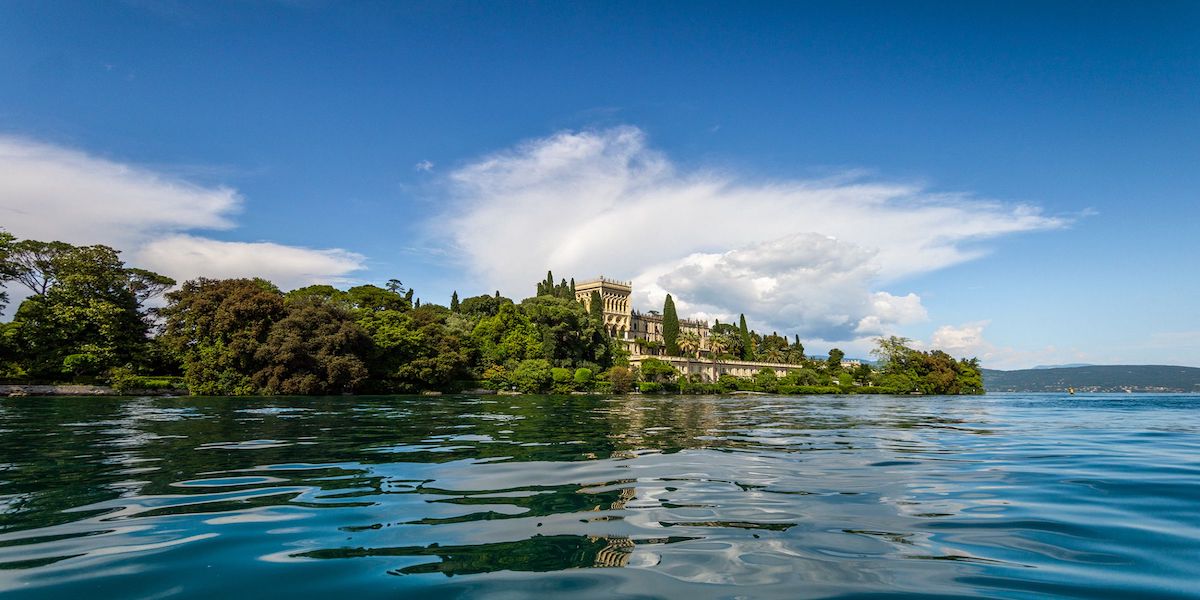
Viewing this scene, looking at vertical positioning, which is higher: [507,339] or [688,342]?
[688,342]

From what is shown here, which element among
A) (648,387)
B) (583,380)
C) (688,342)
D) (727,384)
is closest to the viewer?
(583,380)

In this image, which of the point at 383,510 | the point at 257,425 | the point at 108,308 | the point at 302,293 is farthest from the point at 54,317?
the point at 383,510

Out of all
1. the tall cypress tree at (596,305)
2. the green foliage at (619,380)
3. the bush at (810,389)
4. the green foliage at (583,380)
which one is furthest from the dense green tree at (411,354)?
the tall cypress tree at (596,305)

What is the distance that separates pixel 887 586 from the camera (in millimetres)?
3305

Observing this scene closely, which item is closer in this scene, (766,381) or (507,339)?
(507,339)

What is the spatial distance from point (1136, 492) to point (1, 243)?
6196 centimetres

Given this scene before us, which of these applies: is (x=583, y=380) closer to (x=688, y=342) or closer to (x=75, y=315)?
(x=688, y=342)

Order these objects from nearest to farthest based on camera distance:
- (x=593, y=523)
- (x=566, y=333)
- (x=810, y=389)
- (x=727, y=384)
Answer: (x=593, y=523)
(x=566, y=333)
(x=810, y=389)
(x=727, y=384)

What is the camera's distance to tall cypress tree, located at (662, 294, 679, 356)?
112 m

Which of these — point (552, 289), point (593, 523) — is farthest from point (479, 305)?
point (593, 523)

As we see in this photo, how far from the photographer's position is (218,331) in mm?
47875

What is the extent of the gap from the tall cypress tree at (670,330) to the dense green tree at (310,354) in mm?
65305

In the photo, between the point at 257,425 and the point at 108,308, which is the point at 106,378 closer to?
the point at 108,308

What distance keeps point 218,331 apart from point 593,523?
5263 centimetres
